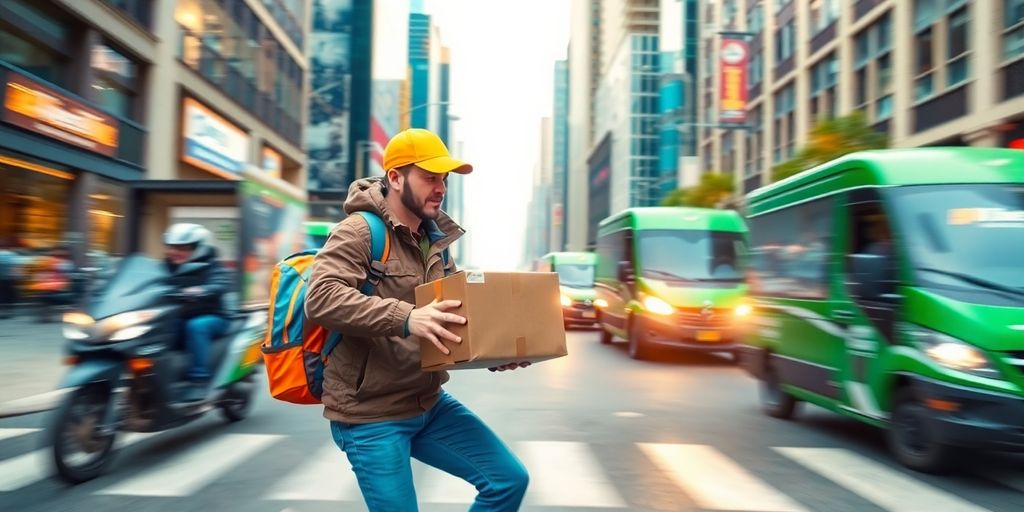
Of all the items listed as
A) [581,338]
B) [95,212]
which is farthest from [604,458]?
[95,212]

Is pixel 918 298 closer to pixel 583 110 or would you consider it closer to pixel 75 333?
pixel 75 333

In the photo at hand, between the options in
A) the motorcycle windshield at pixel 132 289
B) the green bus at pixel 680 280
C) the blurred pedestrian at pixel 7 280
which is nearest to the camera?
the motorcycle windshield at pixel 132 289

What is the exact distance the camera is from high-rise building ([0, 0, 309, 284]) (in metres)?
12.0

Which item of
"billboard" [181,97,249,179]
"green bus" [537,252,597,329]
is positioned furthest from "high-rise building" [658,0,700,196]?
"billboard" [181,97,249,179]

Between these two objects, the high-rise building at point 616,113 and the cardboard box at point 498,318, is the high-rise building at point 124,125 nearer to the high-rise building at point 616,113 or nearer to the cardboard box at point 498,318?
the cardboard box at point 498,318

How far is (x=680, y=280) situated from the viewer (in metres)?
14.4

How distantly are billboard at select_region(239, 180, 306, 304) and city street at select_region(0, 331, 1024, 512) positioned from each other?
2023mm

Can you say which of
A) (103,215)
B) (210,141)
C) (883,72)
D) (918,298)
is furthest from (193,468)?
(883,72)

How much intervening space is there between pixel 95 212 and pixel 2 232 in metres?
2.83

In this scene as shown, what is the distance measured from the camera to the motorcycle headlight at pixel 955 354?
5.52m

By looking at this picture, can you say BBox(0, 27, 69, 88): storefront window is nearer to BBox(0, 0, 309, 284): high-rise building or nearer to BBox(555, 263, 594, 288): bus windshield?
BBox(0, 0, 309, 284): high-rise building

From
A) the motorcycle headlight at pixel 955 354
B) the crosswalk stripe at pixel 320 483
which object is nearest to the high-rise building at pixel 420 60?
the crosswalk stripe at pixel 320 483

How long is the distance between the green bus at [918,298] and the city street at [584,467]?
42 centimetres

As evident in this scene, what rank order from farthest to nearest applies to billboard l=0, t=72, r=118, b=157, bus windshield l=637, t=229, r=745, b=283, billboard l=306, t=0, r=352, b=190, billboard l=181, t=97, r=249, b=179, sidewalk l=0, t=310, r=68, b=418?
billboard l=306, t=0, r=352, b=190
billboard l=181, t=97, r=249, b=179
billboard l=0, t=72, r=118, b=157
bus windshield l=637, t=229, r=745, b=283
sidewalk l=0, t=310, r=68, b=418
